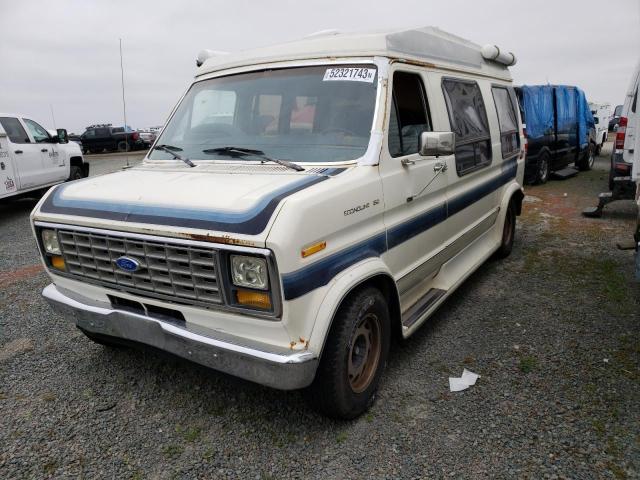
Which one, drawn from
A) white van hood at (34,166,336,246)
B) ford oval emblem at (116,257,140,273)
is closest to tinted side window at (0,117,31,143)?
white van hood at (34,166,336,246)

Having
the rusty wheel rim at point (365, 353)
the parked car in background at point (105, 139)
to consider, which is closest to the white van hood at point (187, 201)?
the rusty wheel rim at point (365, 353)

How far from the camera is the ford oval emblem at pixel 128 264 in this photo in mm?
2705

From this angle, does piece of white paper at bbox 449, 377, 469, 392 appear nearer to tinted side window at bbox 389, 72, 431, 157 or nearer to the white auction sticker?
tinted side window at bbox 389, 72, 431, 157

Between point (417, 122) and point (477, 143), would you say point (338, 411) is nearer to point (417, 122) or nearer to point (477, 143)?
point (417, 122)

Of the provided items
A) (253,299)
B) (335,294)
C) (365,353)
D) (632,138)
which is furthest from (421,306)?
(632,138)

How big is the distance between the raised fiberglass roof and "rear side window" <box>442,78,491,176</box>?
230 mm

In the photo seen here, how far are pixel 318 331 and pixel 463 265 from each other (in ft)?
8.52

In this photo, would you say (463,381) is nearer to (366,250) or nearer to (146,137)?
(366,250)

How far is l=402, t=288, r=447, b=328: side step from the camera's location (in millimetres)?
3492

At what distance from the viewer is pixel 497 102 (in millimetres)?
5426

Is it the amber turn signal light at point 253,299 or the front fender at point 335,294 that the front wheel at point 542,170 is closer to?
the front fender at point 335,294

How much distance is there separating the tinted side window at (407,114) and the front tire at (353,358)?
1049 millimetres

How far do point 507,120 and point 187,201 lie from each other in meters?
4.41

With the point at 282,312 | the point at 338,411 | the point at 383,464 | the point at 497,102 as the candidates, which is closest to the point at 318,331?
the point at 282,312
